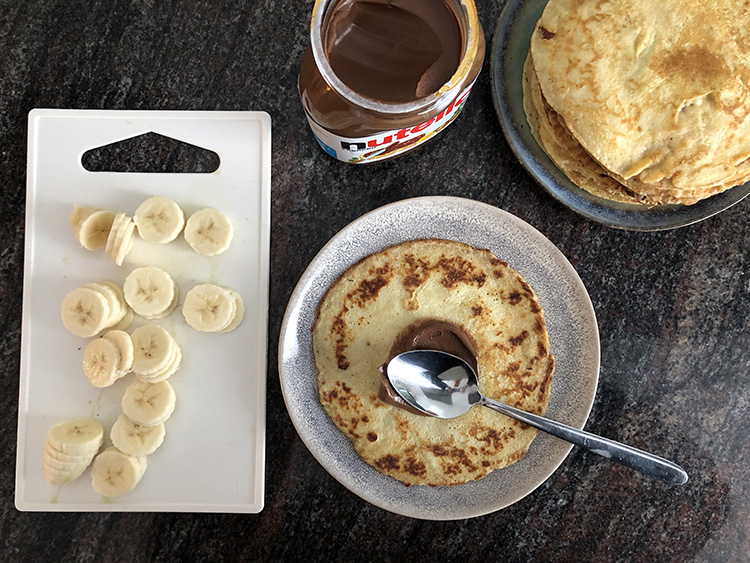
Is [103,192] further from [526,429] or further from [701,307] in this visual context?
[701,307]

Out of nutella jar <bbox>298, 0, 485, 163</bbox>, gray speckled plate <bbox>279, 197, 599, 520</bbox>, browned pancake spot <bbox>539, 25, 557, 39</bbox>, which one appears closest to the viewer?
nutella jar <bbox>298, 0, 485, 163</bbox>

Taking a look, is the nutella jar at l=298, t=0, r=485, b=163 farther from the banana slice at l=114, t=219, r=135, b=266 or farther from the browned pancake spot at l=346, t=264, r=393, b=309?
the banana slice at l=114, t=219, r=135, b=266

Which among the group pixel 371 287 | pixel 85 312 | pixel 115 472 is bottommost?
pixel 115 472

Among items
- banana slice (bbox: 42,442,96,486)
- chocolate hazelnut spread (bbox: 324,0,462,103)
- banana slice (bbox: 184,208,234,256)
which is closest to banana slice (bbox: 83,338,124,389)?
banana slice (bbox: 42,442,96,486)

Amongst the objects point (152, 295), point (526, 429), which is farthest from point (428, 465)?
point (152, 295)

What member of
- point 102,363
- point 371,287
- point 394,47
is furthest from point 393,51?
point 102,363

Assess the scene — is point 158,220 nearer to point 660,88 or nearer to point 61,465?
point 61,465
